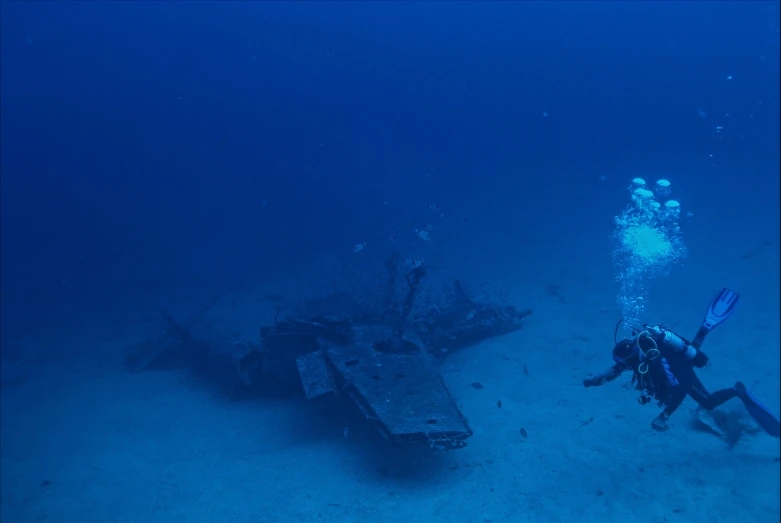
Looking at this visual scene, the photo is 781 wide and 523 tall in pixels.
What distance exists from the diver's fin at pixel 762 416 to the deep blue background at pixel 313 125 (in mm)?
22104

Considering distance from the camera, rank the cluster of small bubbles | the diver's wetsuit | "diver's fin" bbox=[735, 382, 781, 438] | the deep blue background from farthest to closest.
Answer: the deep blue background → the cluster of small bubbles → the diver's wetsuit → "diver's fin" bbox=[735, 382, 781, 438]

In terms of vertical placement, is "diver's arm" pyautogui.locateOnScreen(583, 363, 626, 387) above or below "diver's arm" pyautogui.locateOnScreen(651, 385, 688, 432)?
above

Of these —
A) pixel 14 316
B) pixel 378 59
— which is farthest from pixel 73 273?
pixel 378 59

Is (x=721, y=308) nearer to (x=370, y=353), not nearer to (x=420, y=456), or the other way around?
(x=420, y=456)

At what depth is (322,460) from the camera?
7512 mm

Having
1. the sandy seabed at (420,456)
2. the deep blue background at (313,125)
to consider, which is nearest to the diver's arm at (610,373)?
the sandy seabed at (420,456)

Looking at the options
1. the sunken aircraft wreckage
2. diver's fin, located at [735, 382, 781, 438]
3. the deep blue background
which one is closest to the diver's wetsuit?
diver's fin, located at [735, 382, 781, 438]

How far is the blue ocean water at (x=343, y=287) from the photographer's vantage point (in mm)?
6723

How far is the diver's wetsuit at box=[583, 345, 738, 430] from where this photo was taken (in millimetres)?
6020

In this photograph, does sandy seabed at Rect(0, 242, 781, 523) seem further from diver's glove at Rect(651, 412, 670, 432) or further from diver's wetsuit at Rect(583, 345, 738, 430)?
diver's wetsuit at Rect(583, 345, 738, 430)

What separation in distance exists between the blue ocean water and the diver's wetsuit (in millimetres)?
1223

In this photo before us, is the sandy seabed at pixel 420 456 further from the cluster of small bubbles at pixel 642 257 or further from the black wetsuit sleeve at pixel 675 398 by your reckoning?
the cluster of small bubbles at pixel 642 257

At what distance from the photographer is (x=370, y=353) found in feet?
27.8

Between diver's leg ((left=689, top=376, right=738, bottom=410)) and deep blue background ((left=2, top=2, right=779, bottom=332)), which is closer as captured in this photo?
diver's leg ((left=689, top=376, right=738, bottom=410))
